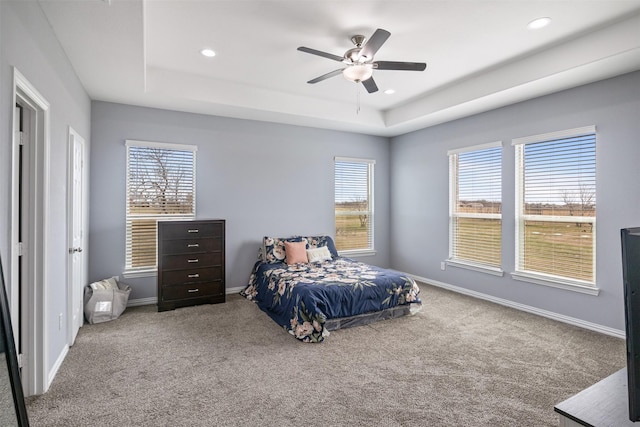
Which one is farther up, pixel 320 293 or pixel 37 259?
pixel 37 259

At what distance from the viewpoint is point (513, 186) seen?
14.6ft

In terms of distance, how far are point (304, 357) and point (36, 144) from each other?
2624mm

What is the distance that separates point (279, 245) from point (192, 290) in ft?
4.42

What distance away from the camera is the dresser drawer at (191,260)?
426cm

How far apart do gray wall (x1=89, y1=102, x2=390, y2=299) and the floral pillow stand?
0.24 m

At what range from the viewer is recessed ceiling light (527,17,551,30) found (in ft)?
9.57

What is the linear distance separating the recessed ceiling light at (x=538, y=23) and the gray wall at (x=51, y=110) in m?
3.75

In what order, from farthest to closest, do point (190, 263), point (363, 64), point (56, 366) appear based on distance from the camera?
1. point (190, 263)
2. point (363, 64)
3. point (56, 366)

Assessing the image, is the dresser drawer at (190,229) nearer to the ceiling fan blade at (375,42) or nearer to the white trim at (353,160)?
the white trim at (353,160)

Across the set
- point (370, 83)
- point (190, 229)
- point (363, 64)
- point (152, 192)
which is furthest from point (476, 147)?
point (152, 192)

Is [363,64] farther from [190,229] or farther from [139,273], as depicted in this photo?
[139,273]

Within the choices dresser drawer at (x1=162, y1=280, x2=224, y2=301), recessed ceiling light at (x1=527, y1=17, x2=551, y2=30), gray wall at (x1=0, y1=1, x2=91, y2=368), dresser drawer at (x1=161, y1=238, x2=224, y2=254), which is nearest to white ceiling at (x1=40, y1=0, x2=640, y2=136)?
recessed ceiling light at (x1=527, y1=17, x2=551, y2=30)

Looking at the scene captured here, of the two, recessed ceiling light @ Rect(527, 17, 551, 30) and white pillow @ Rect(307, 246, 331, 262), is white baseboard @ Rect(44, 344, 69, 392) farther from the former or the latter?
recessed ceiling light @ Rect(527, 17, 551, 30)

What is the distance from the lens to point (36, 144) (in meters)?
2.37
